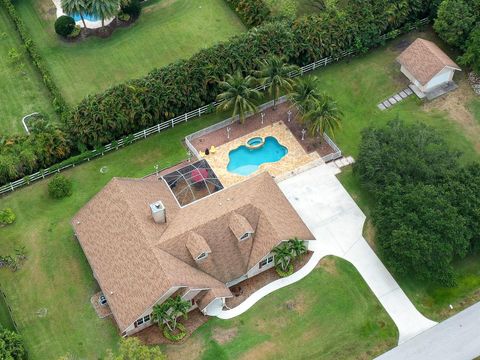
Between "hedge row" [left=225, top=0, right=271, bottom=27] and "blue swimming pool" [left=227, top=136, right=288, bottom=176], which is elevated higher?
"hedge row" [left=225, top=0, right=271, bottom=27]

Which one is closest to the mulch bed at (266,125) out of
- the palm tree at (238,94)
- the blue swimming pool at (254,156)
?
the blue swimming pool at (254,156)

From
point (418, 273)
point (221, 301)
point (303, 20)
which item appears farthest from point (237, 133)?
→ point (418, 273)

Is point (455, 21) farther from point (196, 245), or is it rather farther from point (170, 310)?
point (170, 310)

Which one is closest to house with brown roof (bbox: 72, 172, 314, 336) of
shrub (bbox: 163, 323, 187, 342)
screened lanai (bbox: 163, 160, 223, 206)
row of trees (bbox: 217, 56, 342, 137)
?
screened lanai (bbox: 163, 160, 223, 206)

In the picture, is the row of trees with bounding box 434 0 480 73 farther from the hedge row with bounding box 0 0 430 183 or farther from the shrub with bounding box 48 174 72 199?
the shrub with bounding box 48 174 72 199

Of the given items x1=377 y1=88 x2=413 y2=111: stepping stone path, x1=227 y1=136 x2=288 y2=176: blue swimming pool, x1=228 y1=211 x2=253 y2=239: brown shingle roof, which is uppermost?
x1=377 y1=88 x2=413 y2=111: stepping stone path

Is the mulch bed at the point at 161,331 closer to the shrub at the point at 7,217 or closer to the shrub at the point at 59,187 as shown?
the shrub at the point at 59,187

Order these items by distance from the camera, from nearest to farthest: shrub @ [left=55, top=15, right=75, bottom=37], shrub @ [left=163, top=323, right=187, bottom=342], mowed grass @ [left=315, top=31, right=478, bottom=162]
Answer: shrub @ [left=163, top=323, right=187, bottom=342] → mowed grass @ [left=315, top=31, right=478, bottom=162] → shrub @ [left=55, top=15, right=75, bottom=37]
